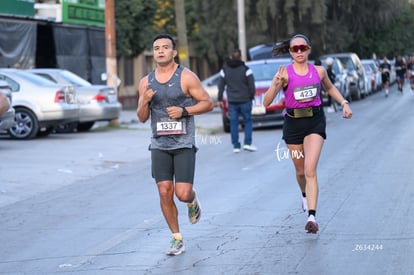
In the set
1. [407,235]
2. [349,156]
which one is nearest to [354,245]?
[407,235]

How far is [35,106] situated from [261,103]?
5246mm

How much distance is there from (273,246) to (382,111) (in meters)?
21.5

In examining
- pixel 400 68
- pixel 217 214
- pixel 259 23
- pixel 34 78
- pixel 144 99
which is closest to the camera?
pixel 144 99

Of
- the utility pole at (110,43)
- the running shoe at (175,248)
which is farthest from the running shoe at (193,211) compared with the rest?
the utility pole at (110,43)

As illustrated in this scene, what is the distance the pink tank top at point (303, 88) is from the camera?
350 inches

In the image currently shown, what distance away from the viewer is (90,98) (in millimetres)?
22406

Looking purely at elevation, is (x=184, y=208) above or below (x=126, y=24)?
below

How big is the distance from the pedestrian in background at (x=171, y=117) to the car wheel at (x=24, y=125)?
42.6 feet

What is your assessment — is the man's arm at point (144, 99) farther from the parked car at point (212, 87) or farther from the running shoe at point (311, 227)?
the parked car at point (212, 87)

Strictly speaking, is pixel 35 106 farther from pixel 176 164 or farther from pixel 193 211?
pixel 176 164

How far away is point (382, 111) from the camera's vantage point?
29156 mm

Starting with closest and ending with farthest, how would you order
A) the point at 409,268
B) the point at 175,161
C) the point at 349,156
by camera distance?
1. the point at 409,268
2. the point at 175,161
3. the point at 349,156

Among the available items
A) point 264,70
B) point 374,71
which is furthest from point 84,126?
point 374,71

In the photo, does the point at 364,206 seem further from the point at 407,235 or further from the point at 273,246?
the point at 273,246
